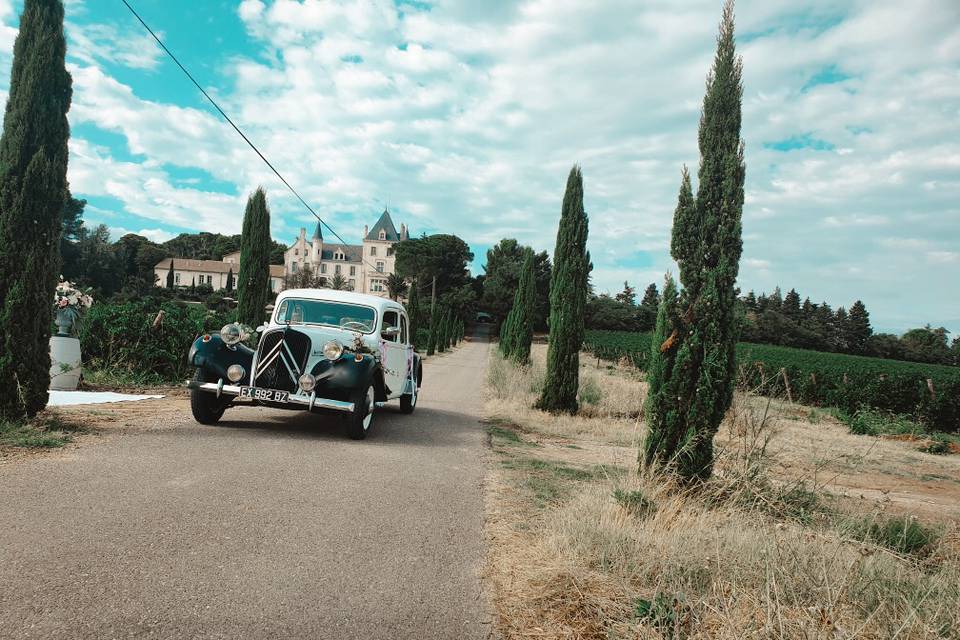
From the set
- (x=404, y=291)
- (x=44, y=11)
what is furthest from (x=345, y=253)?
(x=44, y=11)

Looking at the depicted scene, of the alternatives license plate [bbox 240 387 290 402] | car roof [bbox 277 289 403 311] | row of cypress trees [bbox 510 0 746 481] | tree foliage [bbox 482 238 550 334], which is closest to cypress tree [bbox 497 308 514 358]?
car roof [bbox 277 289 403 311]

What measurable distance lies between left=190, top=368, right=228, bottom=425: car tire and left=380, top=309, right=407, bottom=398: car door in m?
2.19

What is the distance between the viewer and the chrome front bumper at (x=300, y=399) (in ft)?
23.5

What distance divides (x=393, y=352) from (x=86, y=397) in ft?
15.1

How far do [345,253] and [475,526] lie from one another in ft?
327

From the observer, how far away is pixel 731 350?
5484 mm

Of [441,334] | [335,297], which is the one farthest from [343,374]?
[441,334]

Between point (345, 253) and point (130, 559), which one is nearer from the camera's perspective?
point (130, 559)

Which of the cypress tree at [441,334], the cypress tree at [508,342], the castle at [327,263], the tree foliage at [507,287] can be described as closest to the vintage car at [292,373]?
the cypress tree at [508,342]

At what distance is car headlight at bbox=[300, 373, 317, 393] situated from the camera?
284 inches

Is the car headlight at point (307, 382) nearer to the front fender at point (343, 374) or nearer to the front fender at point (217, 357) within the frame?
the front fender at point (343, 374)

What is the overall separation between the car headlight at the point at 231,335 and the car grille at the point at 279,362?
0.41m

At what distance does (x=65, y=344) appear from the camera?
9695mm

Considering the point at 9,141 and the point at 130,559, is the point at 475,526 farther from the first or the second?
the point at 9,141
